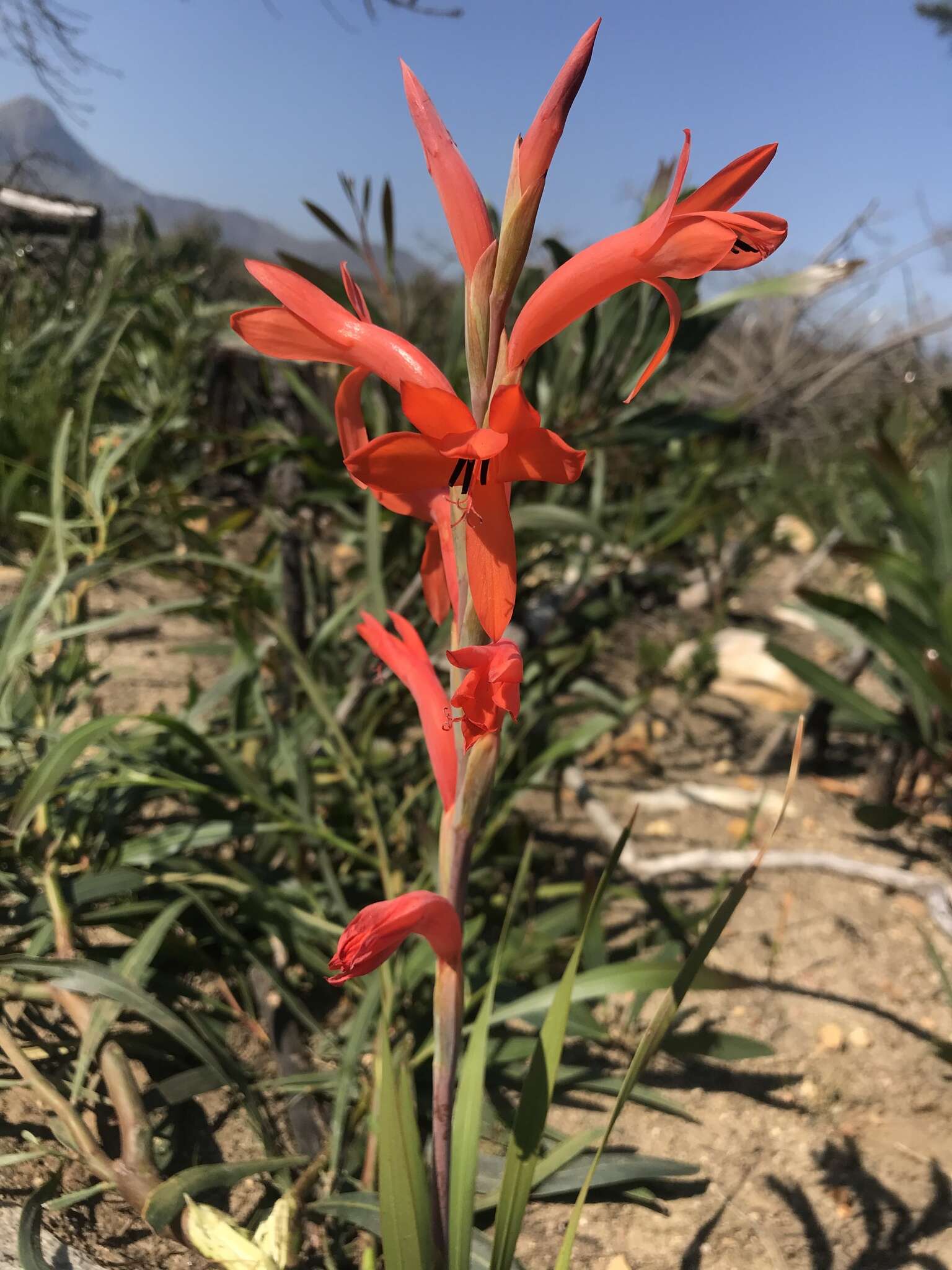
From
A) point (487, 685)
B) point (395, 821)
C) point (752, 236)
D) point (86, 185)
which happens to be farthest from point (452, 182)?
point (86, 185)

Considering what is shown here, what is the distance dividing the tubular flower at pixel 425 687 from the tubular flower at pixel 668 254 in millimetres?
195

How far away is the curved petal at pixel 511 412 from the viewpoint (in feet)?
1.20

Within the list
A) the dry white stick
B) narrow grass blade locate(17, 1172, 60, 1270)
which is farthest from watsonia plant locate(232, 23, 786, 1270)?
the dry white stick

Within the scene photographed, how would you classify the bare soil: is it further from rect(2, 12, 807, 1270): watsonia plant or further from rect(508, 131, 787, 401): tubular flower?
rect(508, 131, 787, 401): tubular flower

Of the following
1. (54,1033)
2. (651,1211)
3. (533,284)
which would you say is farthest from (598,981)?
(533,284)

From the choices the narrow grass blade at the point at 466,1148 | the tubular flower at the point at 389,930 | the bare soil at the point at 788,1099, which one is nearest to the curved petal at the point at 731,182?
the tubular flower at the point at 389,930

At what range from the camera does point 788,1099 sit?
1.01 meters

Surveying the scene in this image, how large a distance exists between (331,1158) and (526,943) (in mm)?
350

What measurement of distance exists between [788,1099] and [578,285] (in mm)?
1026

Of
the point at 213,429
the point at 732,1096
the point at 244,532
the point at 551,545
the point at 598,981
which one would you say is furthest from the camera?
the point at 213,429

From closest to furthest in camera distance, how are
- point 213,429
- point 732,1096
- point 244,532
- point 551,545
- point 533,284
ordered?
point 732,1096 < point 533,284 < point 551,545 < point 244,532 < point 213,429

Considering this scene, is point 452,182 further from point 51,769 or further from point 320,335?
point 51,769

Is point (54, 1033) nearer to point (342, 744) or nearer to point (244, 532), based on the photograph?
point (342, 744)

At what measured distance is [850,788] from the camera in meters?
1.86
